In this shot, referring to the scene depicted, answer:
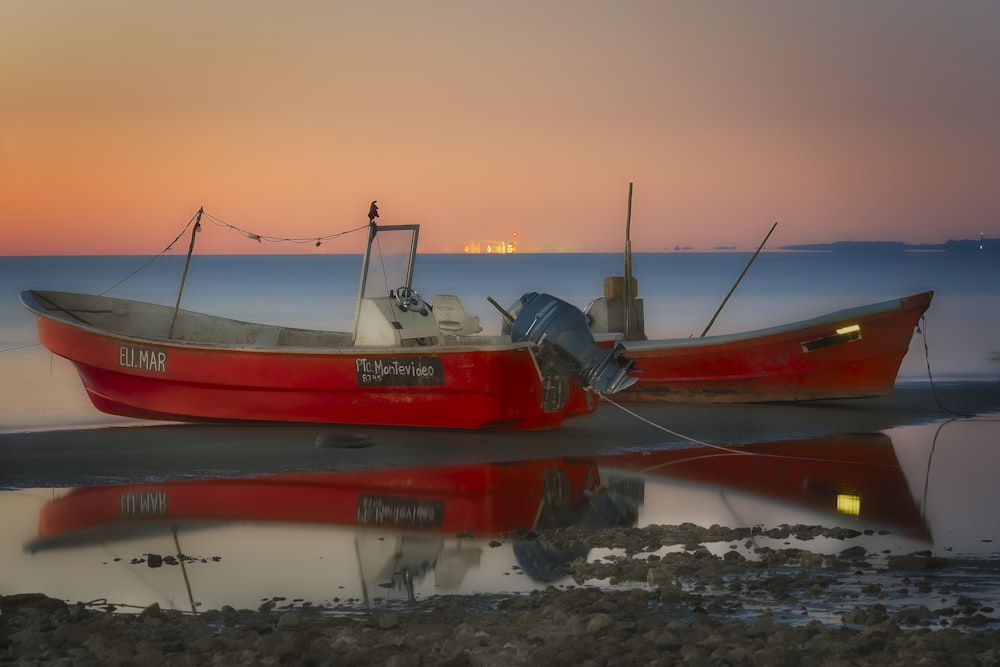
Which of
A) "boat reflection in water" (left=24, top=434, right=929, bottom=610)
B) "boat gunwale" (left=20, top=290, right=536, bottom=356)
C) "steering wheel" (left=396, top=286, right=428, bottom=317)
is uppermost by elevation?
"steering wheel" (left=396, top=286, right=428, bottom=317)

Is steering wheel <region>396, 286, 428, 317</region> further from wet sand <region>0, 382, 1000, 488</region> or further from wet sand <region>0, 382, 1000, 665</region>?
wet sand <region>0, 382, 1000, 665</region>

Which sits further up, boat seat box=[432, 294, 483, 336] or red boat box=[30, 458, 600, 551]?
boat seat box=[432, 294, 483, 336]

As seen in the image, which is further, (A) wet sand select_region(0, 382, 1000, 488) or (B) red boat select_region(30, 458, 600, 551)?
(A) wet sand select_region(0, 382, 1000, 488)

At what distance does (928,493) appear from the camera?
11.8 meters

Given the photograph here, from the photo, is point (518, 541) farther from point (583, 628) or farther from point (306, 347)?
point (306, 347)

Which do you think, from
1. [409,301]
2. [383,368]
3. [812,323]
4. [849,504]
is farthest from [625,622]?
[812,323]

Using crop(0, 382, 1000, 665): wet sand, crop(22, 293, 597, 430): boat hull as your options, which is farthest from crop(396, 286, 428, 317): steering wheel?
crop(0, 382, 1000, 665): wet sand

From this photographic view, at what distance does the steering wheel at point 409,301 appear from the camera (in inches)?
628

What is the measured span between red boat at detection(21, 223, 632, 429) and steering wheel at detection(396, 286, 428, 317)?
0.05ft

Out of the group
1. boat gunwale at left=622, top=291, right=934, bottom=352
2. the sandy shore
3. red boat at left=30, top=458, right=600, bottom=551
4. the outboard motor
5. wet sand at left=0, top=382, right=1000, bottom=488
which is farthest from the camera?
boat gunwale at left=622, top=291, right=934, bottom=352

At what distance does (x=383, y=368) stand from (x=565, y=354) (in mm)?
2058

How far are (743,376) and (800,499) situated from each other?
6.28m

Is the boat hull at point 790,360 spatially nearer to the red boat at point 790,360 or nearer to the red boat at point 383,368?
the red boat at point 790,360

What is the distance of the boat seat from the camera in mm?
16484
